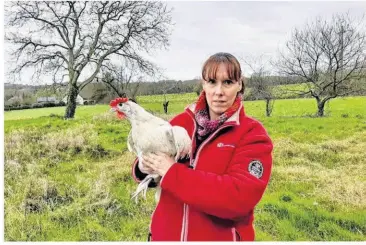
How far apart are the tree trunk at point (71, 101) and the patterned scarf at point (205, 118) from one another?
10.1 feet

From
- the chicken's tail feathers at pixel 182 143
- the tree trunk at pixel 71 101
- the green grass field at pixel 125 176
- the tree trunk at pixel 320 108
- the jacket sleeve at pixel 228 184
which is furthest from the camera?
the tree trunk at pixel 320 108

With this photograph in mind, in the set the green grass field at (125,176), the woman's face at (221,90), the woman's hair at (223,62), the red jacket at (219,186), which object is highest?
the woman's hair at (223,62)

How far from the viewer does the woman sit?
0.99 m

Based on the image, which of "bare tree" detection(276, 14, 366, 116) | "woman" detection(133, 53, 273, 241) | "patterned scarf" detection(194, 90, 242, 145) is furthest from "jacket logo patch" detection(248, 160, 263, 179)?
"bare tree" detection(276, 14, 366, 116)

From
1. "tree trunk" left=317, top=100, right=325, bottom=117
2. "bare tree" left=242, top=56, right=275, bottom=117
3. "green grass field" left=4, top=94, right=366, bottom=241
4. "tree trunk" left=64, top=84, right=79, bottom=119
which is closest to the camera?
"green grass field" left=4, top=94, right=366, bottom=241

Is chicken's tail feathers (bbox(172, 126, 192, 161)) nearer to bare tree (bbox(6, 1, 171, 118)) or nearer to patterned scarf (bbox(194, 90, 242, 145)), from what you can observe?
patterned scarf (bbox(194, 90, 242, 145))

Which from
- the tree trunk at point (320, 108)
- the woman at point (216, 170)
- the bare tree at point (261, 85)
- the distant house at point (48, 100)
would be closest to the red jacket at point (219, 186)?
the woman at point (216, 170)

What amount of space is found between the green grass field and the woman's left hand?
174 centimetres

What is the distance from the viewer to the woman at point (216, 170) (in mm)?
993

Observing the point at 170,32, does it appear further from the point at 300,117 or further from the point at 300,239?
the point at 300,239

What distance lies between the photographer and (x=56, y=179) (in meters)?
3.48

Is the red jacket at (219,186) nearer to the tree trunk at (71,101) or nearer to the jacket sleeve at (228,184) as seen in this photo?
the jacket sleeve at (228,184)

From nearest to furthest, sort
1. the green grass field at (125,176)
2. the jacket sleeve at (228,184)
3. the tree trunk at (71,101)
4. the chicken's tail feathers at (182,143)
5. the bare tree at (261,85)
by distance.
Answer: the jacket sleeve at (228,184) → the chicken's tail feathers at (182,143) → the green grass field at (125,176) → the bare tree at (261,85) → the tree trunk at (71,101)

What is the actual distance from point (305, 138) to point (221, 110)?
130 inches
